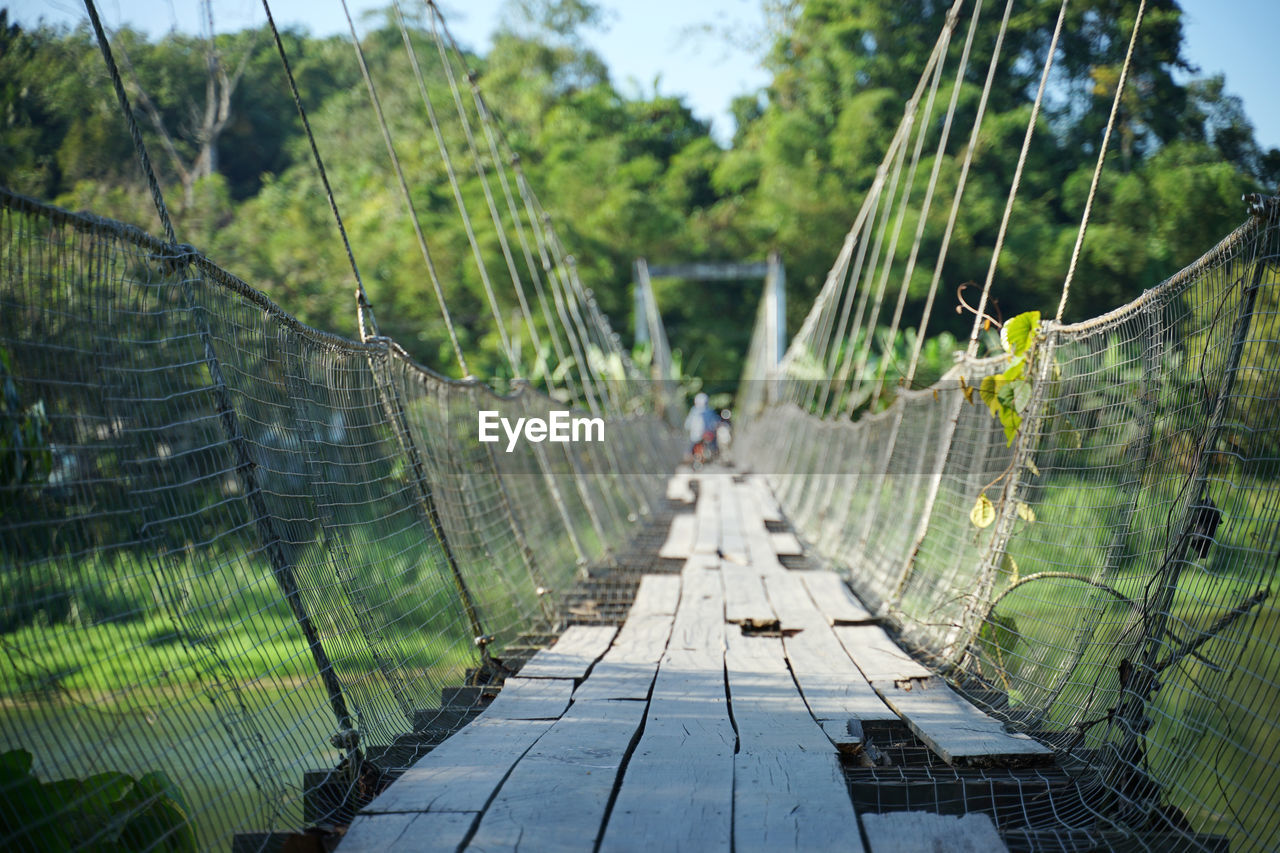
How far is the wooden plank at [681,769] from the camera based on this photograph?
1.34 metres

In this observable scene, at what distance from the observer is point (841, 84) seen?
89.3ft

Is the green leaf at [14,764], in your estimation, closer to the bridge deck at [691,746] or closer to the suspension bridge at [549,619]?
the suspension bridge at [549,619]

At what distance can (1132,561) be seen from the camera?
6.03 feet

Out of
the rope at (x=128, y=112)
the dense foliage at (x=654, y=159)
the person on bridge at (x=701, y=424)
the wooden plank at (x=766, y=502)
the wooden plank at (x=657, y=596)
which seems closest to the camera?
the rope at (x=128, y=112)

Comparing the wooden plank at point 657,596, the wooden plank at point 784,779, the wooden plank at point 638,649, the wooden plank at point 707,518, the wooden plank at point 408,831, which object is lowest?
the wooden plank at point 707,518

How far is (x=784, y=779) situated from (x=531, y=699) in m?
0.65

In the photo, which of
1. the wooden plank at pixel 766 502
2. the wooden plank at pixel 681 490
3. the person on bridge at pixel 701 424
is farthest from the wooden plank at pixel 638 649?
the person on bridge at pixel 701 424

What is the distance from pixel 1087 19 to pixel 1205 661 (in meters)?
8.67

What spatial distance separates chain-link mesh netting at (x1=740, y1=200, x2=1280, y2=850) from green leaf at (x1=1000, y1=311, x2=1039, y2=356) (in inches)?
1.0

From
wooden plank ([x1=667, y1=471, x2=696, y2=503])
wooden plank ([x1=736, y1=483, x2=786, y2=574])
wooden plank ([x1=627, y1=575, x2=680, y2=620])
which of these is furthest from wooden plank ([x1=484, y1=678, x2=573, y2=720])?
wooden plank ([x1=667, y1=471, x2=696, y2=503])

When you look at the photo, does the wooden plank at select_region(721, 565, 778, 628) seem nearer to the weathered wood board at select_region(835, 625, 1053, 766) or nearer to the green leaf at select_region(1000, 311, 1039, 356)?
the weathered wood board at select_region(835, 625, 1053, 766)

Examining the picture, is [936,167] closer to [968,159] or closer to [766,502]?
[968,159]

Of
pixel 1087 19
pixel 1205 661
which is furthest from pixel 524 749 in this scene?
pixel 1087 19

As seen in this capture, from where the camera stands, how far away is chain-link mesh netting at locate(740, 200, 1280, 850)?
143 cm
